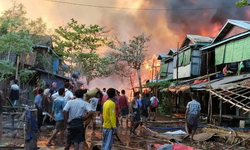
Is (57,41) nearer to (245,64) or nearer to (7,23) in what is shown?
(7,23)

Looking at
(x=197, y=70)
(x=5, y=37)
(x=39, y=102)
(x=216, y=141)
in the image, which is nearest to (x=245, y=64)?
(x=197, y=70)

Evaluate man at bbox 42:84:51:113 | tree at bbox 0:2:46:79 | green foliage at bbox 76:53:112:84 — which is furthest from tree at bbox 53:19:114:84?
man at bbox 42:84:51:113

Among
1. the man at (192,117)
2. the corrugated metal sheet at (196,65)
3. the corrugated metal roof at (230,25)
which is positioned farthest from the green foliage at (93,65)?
the man at (192,117)

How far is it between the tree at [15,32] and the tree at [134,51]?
14773mm

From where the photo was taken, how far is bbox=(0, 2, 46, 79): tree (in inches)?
600

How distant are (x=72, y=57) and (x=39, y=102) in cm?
2072

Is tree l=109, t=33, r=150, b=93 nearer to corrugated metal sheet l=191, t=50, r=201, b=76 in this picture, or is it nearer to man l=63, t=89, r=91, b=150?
corrugated metal sheet l=191, t=50, r=201, b=76

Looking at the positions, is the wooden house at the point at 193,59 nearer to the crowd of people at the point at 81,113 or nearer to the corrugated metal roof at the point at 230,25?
the corrugated metal roof at the point at 230,25

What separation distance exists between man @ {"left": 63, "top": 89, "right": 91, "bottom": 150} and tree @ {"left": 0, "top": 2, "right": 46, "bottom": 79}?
1033 cm

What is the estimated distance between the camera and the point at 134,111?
36.6 feet

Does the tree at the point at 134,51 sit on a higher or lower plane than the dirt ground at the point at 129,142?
Answer: higher

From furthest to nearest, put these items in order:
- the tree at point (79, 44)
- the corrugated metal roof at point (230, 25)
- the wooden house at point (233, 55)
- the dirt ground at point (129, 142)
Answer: the tree at point (79, 44), the corrugated metal roof at point (230, 25), the wooden house at point (233, 55), the dirt ground at point (129, 142)

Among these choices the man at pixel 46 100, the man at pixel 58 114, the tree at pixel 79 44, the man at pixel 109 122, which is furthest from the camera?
the tree at pixel 79 44

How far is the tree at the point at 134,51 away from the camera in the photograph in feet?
105
